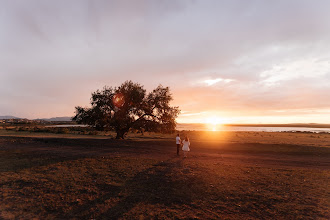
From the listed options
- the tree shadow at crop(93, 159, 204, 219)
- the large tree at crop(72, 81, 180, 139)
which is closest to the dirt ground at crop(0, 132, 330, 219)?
the tree shadow at crop(93, 159, 204, 219)

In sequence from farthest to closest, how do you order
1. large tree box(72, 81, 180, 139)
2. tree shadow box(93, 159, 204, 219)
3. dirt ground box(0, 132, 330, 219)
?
large tree box(72, 81, 180, 139) < tree shadow box(93, 159, 204, 219) < dirt ground box(0, 132, 330, 219)

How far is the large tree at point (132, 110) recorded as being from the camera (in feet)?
86.6

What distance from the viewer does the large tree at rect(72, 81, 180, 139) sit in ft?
86.6

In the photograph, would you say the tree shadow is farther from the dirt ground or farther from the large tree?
the large tree

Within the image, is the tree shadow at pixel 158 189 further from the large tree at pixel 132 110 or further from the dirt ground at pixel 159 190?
the large tree at pixel 132 110

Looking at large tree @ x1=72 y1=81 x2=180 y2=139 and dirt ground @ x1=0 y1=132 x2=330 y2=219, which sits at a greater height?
large tree @ x1=72 y1=81 x2=180 y2=139

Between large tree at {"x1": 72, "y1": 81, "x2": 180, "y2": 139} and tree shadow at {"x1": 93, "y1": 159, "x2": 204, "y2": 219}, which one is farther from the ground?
large tree at {"x1": 72, "y1": 81, "x2": 180, "y2": 139}

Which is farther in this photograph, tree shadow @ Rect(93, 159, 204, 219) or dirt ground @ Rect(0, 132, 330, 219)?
tree shadow @ Rect(93, 159, 204, 219)

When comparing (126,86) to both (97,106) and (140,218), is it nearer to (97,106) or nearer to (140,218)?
(97,106)

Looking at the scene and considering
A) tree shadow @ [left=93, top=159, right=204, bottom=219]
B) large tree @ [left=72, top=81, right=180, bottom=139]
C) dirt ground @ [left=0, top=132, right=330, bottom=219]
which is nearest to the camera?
dirt ground @ [left=0, top=132, right=330, bottom=219]

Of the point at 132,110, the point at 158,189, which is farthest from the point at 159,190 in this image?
the point at 132,110

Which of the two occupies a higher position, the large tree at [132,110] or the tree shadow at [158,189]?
the large tree at [132,110]

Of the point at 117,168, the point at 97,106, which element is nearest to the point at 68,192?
the point at 117,168

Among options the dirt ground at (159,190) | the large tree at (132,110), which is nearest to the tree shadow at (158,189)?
the dirt ground at (159,190)
